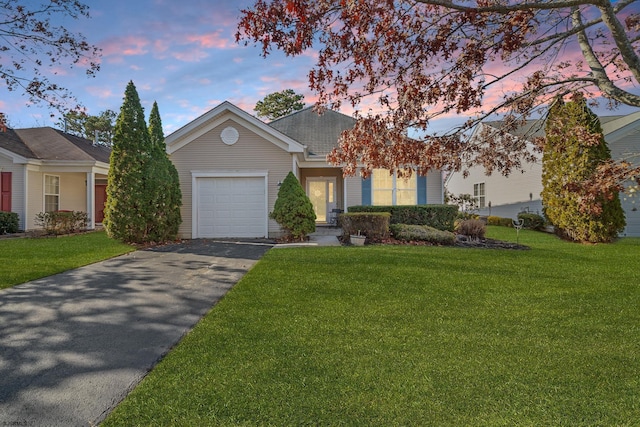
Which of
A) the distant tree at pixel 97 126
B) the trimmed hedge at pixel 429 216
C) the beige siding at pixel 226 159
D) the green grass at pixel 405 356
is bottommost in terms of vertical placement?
the green grass at pixel 405 356

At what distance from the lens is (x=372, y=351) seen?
11.4ft

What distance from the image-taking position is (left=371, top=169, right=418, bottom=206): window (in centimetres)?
1531

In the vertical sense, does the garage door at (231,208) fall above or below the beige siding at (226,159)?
below

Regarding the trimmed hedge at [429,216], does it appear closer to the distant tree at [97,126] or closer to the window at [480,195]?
the window at [480,195]

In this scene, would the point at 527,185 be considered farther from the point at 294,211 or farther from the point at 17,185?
the point at 17,185

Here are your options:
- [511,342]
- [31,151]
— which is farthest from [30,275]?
[31,151]

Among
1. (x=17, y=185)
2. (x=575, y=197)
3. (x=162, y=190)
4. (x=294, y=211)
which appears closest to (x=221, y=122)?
(x=162, y=190)

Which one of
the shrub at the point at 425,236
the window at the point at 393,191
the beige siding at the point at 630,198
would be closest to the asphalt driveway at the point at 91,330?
the shrub at the point at 425,236

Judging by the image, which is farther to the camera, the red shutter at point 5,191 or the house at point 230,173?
the red shutter at point 5,191

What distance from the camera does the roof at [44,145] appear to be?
16.6 meters

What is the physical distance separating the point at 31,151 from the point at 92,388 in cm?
1899

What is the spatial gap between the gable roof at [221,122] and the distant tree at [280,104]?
26067mm

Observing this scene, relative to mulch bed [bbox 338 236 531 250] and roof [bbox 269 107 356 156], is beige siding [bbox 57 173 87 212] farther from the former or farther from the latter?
mulch bed [bbox 338 236 531 250]

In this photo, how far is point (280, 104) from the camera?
1532 inches
